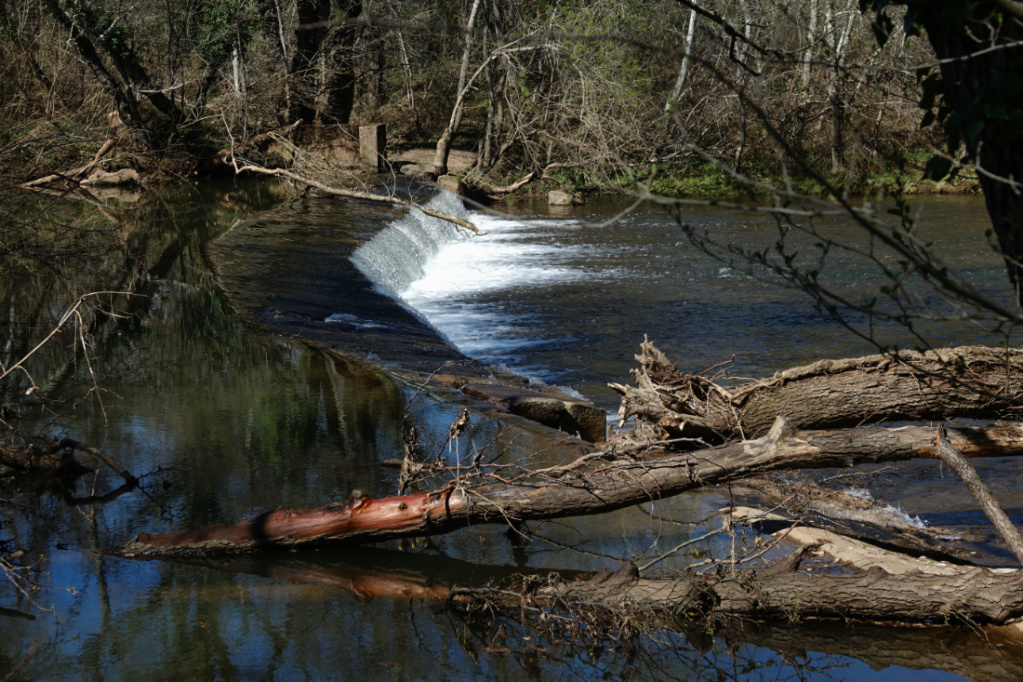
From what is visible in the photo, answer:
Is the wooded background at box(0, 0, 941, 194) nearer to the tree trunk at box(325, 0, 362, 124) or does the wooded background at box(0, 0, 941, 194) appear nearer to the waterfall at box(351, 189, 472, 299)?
the tree trunk at box(325, 0, 362, 124)

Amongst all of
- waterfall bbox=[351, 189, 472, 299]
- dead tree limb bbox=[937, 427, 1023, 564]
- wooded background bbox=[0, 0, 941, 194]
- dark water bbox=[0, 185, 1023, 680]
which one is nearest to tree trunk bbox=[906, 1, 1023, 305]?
dead tree limb bbox=[937, 427, 1023, 564]

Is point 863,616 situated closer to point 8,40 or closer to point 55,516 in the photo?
point 55,516

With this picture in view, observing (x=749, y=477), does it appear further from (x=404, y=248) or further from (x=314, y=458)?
(x=404, y=248)

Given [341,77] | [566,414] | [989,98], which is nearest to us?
[989,98]

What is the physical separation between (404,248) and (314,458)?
31.0ft

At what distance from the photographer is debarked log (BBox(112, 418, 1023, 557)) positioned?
496 centimetres

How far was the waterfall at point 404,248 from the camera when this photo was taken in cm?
1397

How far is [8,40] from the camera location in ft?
67.8

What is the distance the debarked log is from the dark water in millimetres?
166

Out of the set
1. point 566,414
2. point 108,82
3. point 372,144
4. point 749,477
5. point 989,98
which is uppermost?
point 108,82

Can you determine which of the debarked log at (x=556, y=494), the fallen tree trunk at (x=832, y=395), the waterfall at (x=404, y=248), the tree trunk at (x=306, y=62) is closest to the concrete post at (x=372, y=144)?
the tree trunk at (x=306, y=62)

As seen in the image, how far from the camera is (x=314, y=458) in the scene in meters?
6.68

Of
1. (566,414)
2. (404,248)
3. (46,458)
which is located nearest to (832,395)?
(566,414)

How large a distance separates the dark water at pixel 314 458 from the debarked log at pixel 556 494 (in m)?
0.17
